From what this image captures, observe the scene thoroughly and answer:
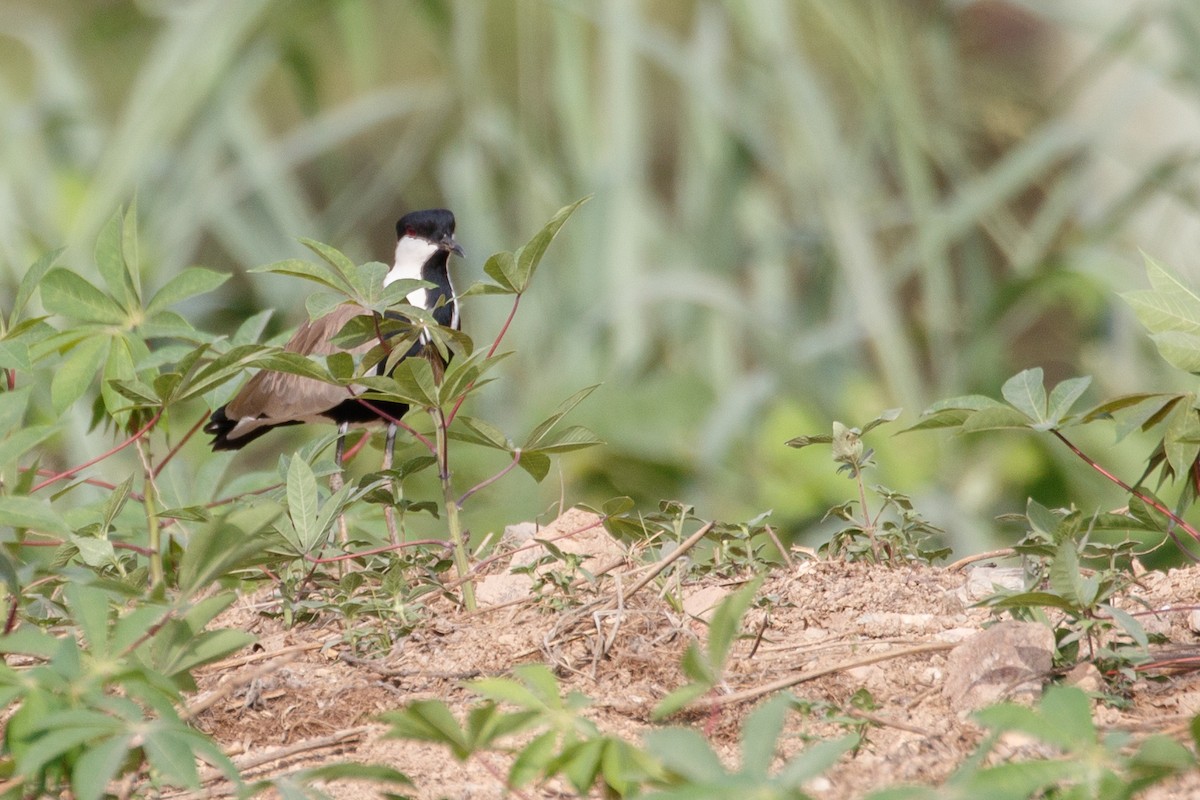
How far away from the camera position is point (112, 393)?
207cm

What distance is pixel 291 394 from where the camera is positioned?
12.3ft

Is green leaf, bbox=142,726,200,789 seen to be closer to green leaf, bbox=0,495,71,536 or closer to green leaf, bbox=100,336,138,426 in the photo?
green leaf, bbox=0,495,71,536

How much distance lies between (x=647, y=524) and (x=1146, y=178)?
11.7 feet

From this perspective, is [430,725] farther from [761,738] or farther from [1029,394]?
[1029,394]

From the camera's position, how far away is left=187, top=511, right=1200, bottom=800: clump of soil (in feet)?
5.19

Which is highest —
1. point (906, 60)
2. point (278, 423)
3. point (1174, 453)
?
point (906, 60)

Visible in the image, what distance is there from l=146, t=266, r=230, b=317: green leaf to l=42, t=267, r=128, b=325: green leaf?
6cm

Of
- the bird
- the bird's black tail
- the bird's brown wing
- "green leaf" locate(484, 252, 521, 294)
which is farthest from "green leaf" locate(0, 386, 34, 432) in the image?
the bird's black tail

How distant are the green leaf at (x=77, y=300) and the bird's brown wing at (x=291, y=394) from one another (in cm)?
154

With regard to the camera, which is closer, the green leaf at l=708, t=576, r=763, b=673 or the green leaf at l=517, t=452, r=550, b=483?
the green leaf at l=708, t=576, r=763, b=673

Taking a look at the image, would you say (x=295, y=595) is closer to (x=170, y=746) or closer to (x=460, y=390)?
(x=460, y=390)

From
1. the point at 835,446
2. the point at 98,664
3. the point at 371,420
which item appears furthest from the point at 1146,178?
the point at 98,664

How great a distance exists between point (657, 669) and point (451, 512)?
0.38m

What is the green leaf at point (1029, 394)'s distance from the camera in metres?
1.81
